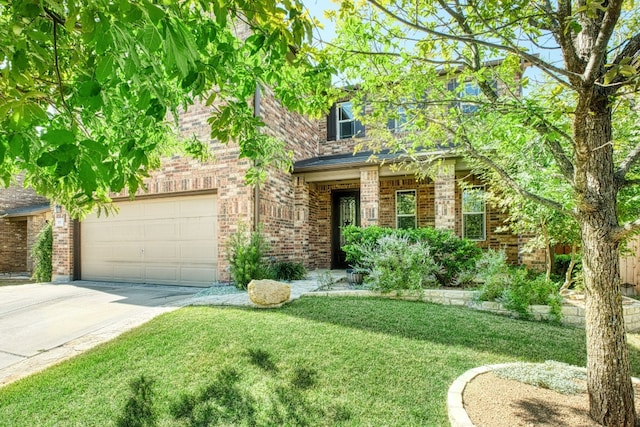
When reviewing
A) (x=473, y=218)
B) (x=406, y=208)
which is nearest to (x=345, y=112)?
(x=406, y=208)

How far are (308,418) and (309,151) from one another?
9.48 m

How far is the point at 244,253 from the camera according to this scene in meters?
7.18

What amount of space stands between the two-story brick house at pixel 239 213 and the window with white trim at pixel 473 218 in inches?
1.1

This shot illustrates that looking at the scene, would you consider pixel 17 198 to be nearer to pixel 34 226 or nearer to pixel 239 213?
pixel 34 226

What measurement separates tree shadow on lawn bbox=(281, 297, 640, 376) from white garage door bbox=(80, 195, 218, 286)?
3.80m

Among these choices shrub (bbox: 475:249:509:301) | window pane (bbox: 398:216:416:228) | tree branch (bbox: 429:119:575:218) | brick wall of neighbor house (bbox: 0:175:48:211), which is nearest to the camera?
tree branch (bbox: 429:119:575:218)

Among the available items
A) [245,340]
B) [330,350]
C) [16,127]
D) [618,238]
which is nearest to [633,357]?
[618,238]

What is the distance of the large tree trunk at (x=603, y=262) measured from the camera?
2.31 metres

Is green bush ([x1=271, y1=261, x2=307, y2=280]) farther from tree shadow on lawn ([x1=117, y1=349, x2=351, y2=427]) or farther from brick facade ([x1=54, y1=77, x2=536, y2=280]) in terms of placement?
tree shadow on lawn ([x1=117, y1=349, x2=351, y2=427])

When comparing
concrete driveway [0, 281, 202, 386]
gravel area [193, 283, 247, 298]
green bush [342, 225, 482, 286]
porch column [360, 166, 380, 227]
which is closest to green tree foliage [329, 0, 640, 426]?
green bush [342, 225, 482, 286]

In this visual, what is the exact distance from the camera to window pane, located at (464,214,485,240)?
9.86 metres

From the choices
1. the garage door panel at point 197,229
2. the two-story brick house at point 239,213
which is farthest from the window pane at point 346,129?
the garage door panel at point 197,229

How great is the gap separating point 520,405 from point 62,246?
39.6 feet

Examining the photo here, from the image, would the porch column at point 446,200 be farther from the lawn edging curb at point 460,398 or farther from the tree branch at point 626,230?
the tree branch at point 626,230
